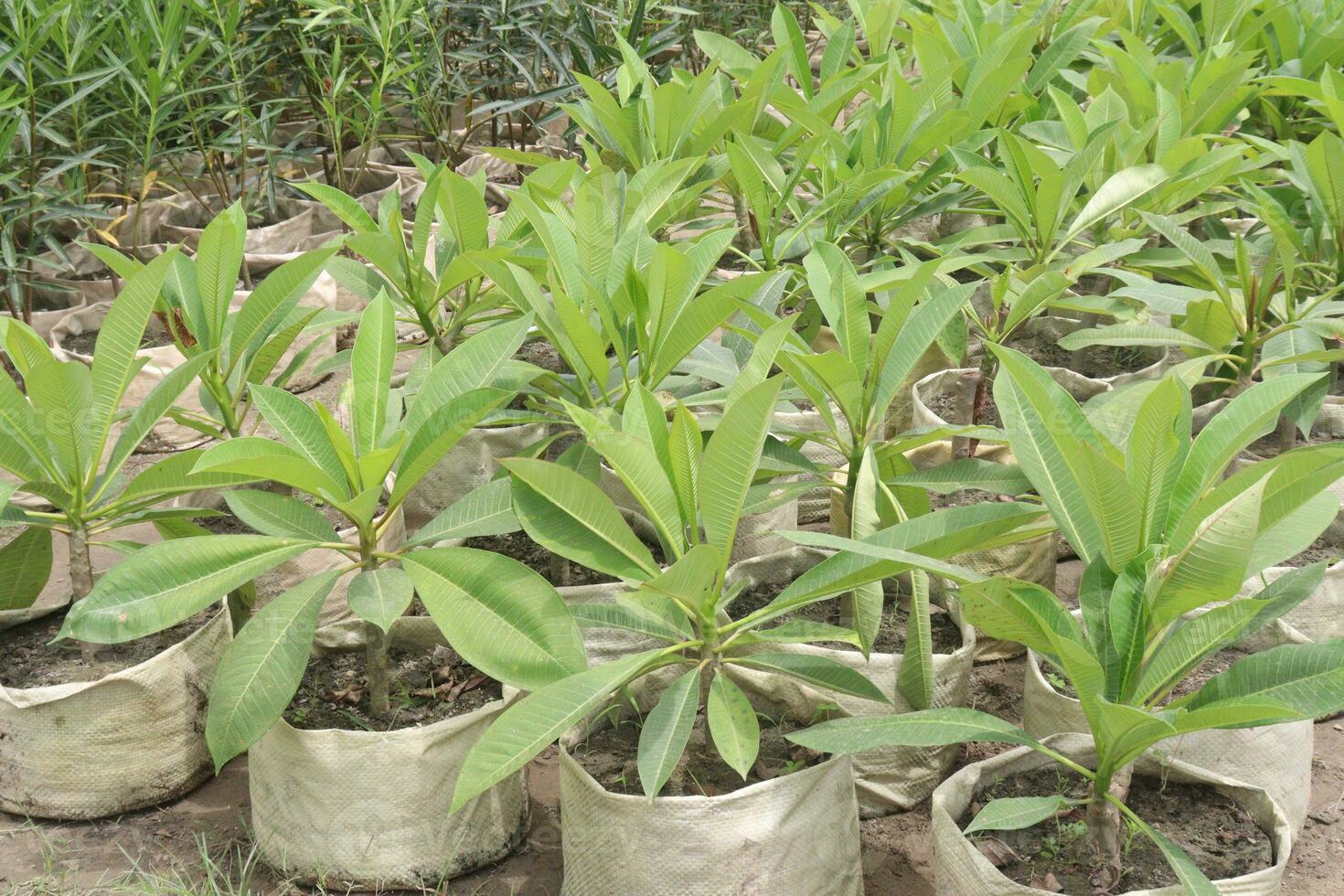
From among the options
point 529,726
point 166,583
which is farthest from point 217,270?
point 529,726

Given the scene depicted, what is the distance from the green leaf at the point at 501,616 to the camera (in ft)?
4.74

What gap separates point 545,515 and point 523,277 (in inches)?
15.7

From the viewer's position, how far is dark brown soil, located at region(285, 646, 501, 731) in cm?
178

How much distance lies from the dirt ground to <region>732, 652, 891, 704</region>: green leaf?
36 centimetres

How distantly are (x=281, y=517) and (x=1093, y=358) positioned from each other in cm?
174

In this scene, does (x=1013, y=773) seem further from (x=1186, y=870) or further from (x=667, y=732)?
(x=667, y=732)

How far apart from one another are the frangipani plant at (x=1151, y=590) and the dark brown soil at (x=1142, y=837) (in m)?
0.03

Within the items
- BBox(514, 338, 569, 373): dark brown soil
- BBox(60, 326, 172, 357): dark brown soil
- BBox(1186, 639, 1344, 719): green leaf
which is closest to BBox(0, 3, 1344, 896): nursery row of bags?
BBox(1186, 639, 1344, 719): green leaf

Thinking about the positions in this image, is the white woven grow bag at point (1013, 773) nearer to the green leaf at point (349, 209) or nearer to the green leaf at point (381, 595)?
the green leaf at point (381, 595)

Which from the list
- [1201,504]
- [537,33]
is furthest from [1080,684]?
[537,33]

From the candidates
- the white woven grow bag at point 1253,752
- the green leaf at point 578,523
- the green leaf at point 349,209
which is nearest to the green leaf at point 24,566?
the green leaf at point 349,209

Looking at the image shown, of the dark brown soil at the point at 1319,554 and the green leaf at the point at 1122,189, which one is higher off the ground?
the green leaf at the point at 1122,189

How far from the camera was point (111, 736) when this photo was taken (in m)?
1.82

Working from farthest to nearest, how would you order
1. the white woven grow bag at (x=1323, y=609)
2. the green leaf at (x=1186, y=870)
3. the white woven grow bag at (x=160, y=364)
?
the white woven grow bag at (x=160, y=364), the white woven grow bag at (x=1323, y=609), the green leaf at (x=1186, y=870)
